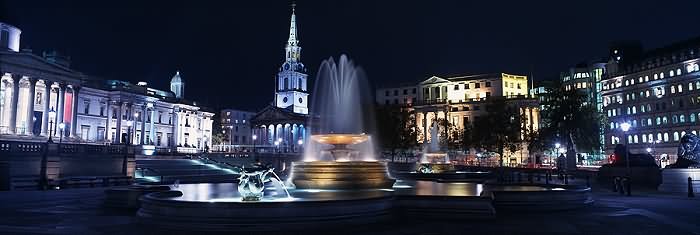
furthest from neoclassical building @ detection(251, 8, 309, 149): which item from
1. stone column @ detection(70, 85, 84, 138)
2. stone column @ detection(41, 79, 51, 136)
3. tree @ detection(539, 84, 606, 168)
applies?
tree @ detection(539, 84, 606, 168)

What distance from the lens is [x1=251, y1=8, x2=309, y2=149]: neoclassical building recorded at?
125375 millimetres

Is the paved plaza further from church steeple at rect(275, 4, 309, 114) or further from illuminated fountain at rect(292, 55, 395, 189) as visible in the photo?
church steeple at rect(275, 4, 309, 114)

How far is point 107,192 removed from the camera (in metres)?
19.0

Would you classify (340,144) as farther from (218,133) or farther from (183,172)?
(218,133)

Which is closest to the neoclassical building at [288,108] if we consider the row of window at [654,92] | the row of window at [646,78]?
the row of window at [654,92]

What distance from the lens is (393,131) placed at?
80062 millimetres

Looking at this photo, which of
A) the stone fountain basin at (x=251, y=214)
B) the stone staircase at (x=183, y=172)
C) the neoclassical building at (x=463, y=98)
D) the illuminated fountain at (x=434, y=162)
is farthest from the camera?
the neoclassical building at (x=463, y=98)

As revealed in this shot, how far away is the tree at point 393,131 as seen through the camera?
79.4 metres

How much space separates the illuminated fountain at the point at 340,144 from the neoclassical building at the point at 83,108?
25.2m

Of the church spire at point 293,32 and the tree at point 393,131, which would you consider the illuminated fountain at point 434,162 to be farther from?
the church spire at point 293,32

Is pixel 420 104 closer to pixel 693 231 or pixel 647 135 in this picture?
pixel 647 135

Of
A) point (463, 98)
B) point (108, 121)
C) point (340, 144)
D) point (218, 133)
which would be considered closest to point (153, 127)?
point (108, 121)

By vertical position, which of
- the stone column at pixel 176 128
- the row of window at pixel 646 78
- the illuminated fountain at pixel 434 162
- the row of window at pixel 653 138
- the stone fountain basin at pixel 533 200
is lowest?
the stone fountain basin at pixel 533 200

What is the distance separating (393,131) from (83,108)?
51559 mm
